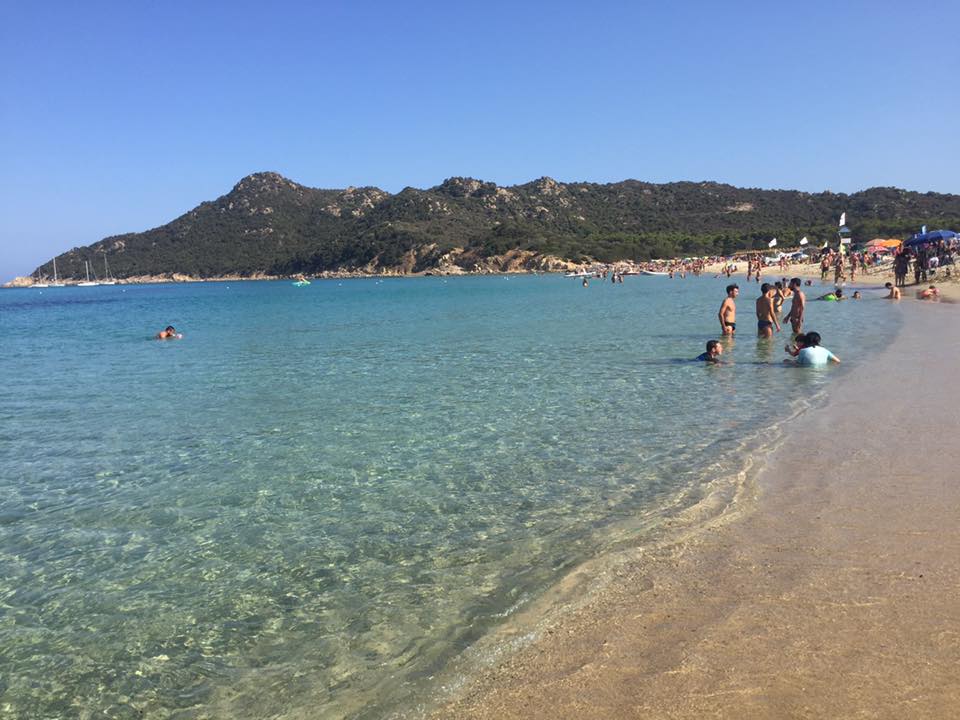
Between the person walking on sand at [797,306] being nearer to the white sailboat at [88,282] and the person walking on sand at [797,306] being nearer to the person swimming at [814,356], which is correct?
the person swimming at [814,356]

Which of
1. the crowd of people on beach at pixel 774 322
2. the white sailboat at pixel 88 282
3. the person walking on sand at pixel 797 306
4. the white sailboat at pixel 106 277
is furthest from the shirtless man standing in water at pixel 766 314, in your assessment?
the white sailboat at pixel 88 282

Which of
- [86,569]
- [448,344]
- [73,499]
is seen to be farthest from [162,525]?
[448,344]

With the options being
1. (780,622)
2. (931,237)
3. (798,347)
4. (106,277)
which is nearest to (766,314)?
(798,347)

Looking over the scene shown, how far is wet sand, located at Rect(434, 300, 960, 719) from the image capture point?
10.4 feet

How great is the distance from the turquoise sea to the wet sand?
1.62ft

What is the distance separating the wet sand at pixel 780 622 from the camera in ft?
10.4

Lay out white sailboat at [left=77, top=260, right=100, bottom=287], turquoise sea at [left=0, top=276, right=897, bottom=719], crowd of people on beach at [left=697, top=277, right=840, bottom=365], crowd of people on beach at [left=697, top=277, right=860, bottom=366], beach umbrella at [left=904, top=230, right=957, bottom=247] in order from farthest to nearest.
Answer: white sailboat at [left=77, top=260, right=100, bottom=287] → beach umbrella at [left=904, top=230, right=957, bottom=247] → crowd of people on beach at [left=697, top=277, right=840, bottom=365] → crowd of people on beach at [left=697, top=277, right=860, bottom=366] → turquoise sea at [left=0, top=276, right=897, bottom=719]

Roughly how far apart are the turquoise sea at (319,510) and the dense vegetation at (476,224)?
287 feet

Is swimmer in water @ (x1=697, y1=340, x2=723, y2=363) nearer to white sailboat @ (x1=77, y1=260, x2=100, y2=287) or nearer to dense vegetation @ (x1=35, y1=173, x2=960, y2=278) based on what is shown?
dense vegetation @ (x1=35, y1=173, x2=960, y2=278)

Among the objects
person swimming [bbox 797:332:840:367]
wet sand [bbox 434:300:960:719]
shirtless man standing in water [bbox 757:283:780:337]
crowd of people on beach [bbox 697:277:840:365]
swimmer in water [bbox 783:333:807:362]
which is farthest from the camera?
shirtless man standing in water [bbox 757:283:780:337]

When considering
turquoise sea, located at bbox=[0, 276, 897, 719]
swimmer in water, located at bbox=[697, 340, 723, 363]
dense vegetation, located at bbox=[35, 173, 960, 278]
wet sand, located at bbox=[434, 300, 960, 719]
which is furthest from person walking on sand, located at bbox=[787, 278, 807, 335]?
dense vegetation, located at bbox=[35, 173, 960, 278]

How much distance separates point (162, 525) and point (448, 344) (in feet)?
49.4

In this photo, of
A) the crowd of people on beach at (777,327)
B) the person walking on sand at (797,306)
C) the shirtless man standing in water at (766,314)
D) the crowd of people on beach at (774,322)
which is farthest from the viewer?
the shirtless man standing in water at (766,314)

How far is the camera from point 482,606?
4.36 metres
